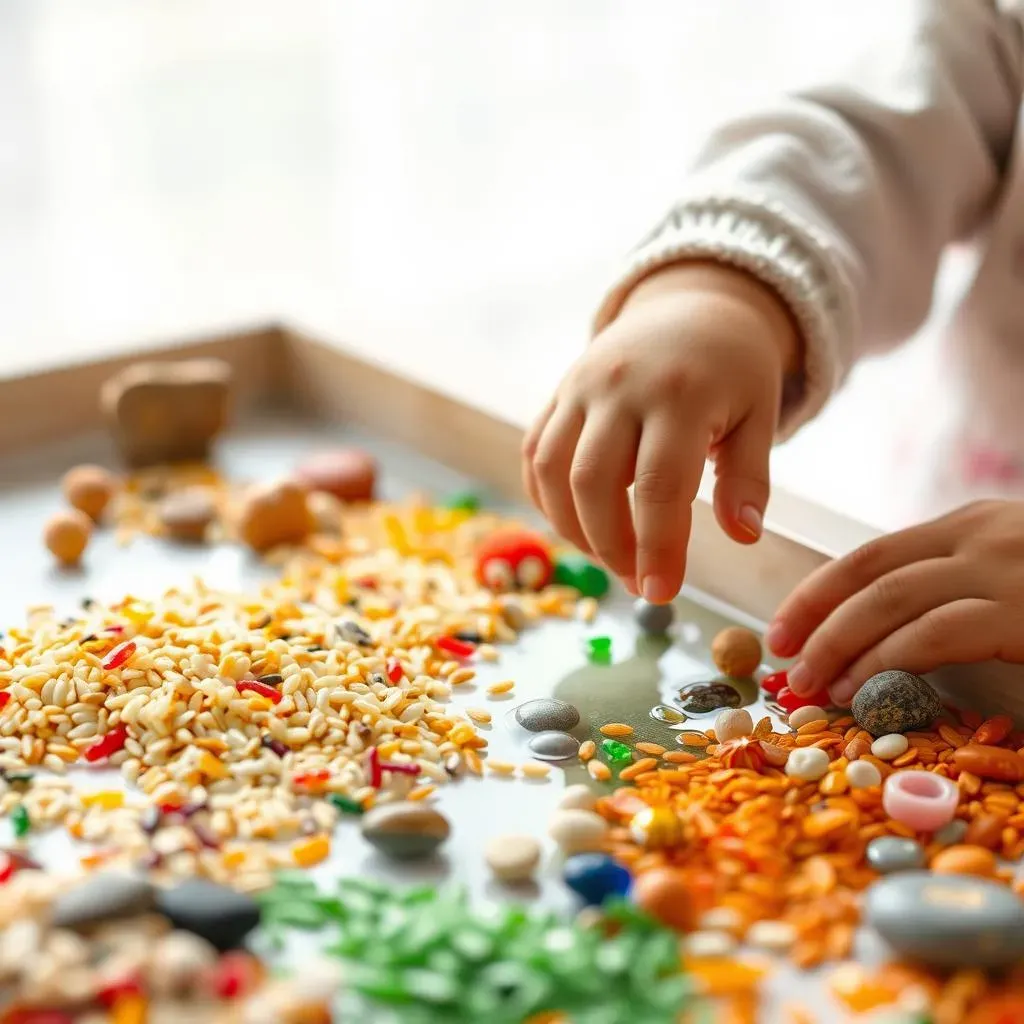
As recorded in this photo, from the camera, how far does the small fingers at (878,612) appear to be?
69cm

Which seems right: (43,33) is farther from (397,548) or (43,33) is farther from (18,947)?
(18,947)

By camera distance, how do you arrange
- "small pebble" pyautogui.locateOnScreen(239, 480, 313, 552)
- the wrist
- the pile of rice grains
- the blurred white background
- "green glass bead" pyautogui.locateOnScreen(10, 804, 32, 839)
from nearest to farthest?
the pile of rice grains → "green glass bead" pyautogui.locateOnScreen(10, 804, 32, 839) → the wrist → "small pebble" pyautogui.locateOnScreen(239, 480, 313, 552) → the blurred white background

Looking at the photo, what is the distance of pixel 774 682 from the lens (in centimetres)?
72

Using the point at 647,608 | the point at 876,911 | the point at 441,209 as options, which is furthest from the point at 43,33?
the point at 876,911

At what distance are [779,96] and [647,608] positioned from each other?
44 cm

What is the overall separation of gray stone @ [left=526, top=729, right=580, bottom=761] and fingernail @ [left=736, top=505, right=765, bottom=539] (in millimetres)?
151

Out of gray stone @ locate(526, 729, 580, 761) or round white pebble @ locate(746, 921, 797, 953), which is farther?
gray stone @ locate(526, 729, 580, 761)

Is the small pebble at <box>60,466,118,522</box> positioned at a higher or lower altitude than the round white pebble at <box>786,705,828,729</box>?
lower

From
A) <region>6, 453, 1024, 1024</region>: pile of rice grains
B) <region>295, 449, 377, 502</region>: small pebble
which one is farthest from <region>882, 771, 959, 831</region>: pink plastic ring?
<region>295, 449, 377, 502</region>: small pebble

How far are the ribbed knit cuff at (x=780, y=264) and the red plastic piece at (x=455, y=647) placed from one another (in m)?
0.24

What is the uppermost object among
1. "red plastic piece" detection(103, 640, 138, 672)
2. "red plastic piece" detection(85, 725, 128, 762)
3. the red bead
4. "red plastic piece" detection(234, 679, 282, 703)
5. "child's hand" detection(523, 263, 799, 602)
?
"child's hand" detection(523, 263, 799, 602)

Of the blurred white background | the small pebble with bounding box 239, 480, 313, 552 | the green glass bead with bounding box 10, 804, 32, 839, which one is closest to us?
the green glass bead with bounding box 10, 804, 32, 839

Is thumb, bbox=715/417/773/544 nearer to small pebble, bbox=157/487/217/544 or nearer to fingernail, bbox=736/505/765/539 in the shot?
fingernail, bbox=736/505/765/539

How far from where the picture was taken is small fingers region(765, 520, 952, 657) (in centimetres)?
72
